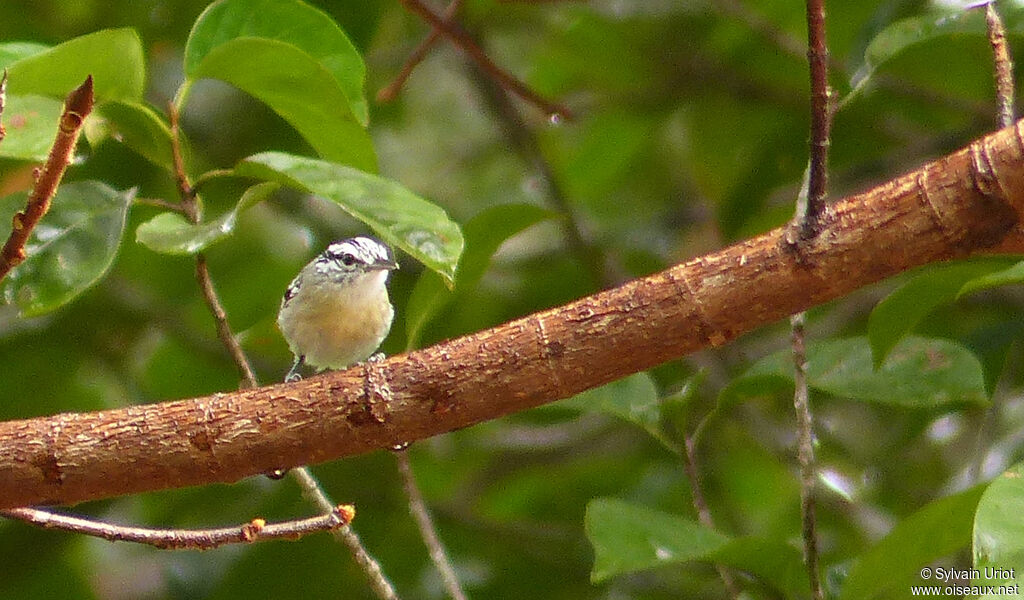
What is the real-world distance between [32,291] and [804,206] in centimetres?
156

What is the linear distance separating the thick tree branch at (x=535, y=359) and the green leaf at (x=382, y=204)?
169mm

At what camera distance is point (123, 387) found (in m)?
4.44

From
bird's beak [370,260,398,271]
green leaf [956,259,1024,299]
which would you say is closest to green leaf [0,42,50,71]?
bird's beak [370,260,398,271]

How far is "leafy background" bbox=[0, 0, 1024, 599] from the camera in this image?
3.56m

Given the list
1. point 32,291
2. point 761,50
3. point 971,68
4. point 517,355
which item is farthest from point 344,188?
point 971,68

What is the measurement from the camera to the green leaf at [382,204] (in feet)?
6.79

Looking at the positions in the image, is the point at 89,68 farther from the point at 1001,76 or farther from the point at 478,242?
the point at 1001,76

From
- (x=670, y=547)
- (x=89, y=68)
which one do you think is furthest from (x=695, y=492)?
(x=89, y=68)

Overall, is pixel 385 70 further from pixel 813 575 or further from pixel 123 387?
pixel 813 575

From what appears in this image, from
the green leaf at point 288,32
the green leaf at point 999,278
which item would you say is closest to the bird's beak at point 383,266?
the green leaf at point 288,32

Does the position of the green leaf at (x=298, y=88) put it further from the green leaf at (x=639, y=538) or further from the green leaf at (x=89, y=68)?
the green leaf at (x=639, y=538)

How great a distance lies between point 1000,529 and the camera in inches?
74.6

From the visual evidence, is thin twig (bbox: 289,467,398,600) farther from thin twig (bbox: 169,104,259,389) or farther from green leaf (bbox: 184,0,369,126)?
green leaf (bbox: 184,0,369,126)

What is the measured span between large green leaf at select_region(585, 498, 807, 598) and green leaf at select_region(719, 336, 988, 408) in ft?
1.43
